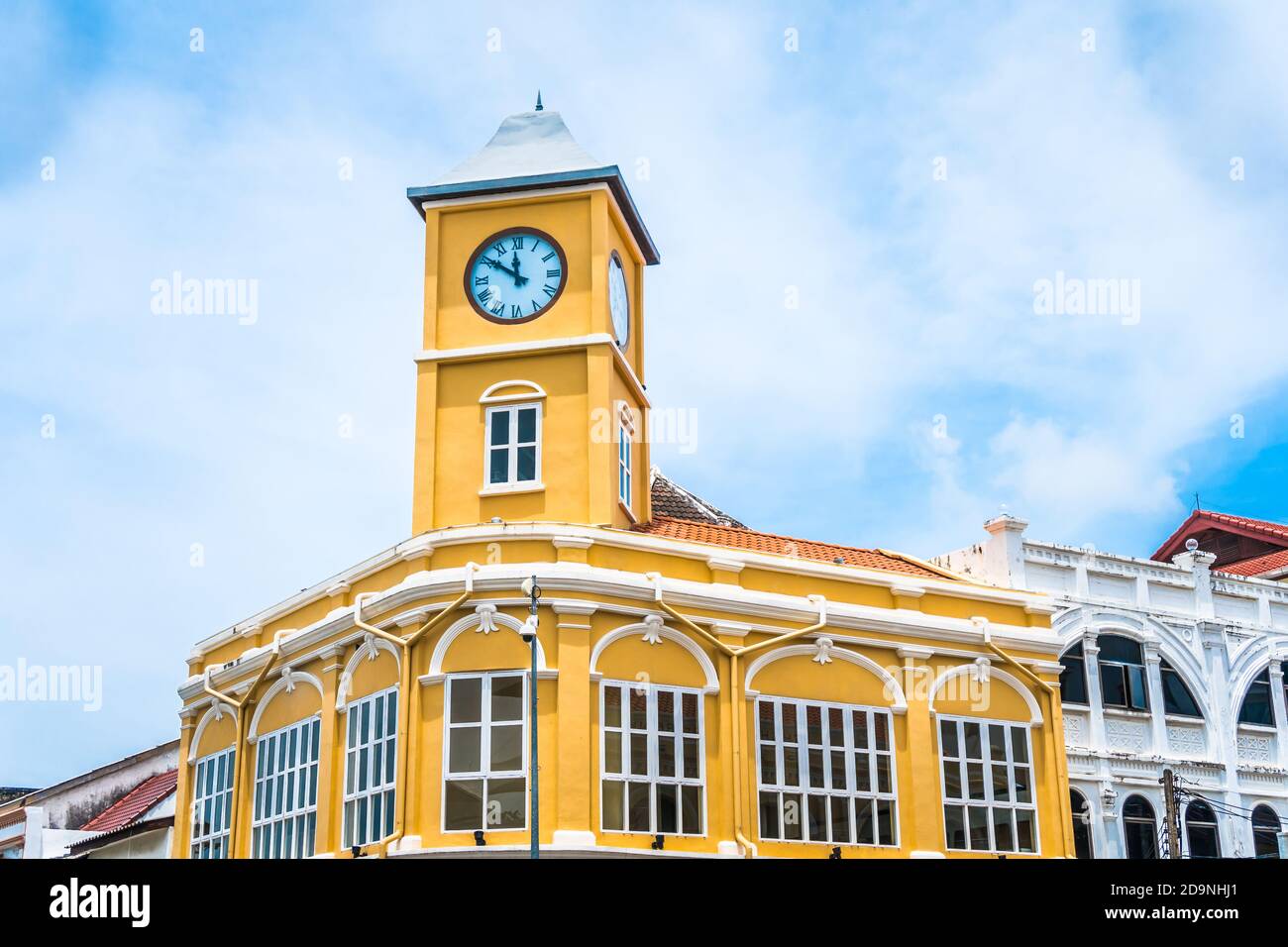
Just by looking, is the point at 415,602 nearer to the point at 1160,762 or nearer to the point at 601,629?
the point at 601,629

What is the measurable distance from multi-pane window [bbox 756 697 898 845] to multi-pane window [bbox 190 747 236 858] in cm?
1010

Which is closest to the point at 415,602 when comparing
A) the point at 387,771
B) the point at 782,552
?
the point at 387,771

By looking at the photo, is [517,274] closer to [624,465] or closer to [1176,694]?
[624,465]

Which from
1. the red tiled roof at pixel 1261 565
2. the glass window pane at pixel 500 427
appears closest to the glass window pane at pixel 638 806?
the glass window pane at pixel 500 427

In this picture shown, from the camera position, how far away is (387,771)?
997 inches

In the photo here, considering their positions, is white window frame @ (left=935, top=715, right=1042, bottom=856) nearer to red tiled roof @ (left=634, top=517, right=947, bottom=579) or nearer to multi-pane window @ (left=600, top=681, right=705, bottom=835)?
red tiled roof @ (left=634, top=517, right=947, bottom=579)

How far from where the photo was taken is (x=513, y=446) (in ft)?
94.1

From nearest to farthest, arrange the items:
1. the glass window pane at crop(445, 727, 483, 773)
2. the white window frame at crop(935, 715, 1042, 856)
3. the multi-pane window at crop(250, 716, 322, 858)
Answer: the glass window pane at crop(445, 727, 483, 773) < the multi-pane window at crop(250, 716, 322, 858) < the white window frame at crop(935, 715, 1042, 856)

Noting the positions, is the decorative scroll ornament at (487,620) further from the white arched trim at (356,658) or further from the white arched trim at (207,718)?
the white arched trim at (207,718)

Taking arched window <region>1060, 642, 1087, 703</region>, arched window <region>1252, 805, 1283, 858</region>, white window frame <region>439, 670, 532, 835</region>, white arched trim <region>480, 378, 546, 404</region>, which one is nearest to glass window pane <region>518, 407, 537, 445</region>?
white arched trim <region>480, 378, 546, 404</region>

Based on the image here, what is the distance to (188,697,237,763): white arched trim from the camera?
100 feet

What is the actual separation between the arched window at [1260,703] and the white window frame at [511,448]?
15.9 metres

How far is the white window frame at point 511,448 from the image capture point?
28.4 meters

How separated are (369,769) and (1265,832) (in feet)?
60.2
